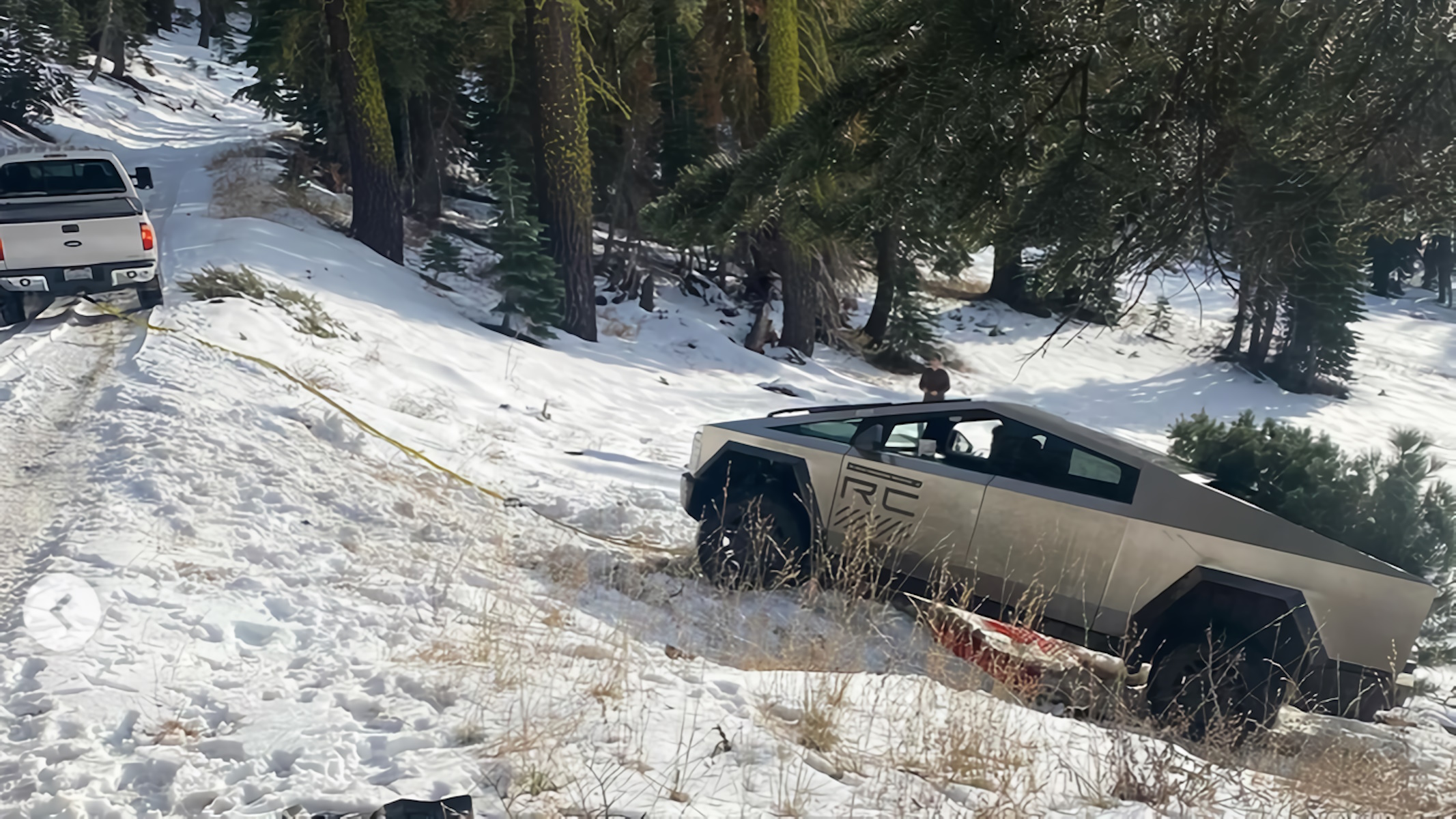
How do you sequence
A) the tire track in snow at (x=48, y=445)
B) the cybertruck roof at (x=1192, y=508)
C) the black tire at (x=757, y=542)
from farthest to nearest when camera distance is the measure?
the black tire at (x=757, y=542), the tire track in snow at (x=48, y=445), the cybertruck roof at (x=1192, y=508)

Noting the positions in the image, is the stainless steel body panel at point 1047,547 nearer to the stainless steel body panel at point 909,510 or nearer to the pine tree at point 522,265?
the stainless steel body panel at point 909,510

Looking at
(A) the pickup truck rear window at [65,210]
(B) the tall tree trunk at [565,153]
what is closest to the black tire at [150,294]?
(A) the pickup truck rear window at [65,210]

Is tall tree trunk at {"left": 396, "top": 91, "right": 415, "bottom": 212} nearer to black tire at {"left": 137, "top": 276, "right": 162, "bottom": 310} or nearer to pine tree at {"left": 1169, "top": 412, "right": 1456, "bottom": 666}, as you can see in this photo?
black tire at {"left": 137, "top": 276, "right": 162, "bottom": 310}

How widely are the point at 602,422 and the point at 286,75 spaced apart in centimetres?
1198

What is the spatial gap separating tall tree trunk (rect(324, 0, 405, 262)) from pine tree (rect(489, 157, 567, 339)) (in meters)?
2.62

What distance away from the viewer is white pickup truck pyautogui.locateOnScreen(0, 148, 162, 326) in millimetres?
11359

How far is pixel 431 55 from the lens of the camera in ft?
67.8

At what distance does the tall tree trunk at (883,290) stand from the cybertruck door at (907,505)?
→ 16.9 m

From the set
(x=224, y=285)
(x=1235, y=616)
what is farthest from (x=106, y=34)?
(x=1235, y=616)

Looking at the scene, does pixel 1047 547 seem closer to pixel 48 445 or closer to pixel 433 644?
pixel 433 644

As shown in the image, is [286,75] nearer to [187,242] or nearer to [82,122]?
[187,242]

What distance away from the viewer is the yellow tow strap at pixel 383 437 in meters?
8.28
